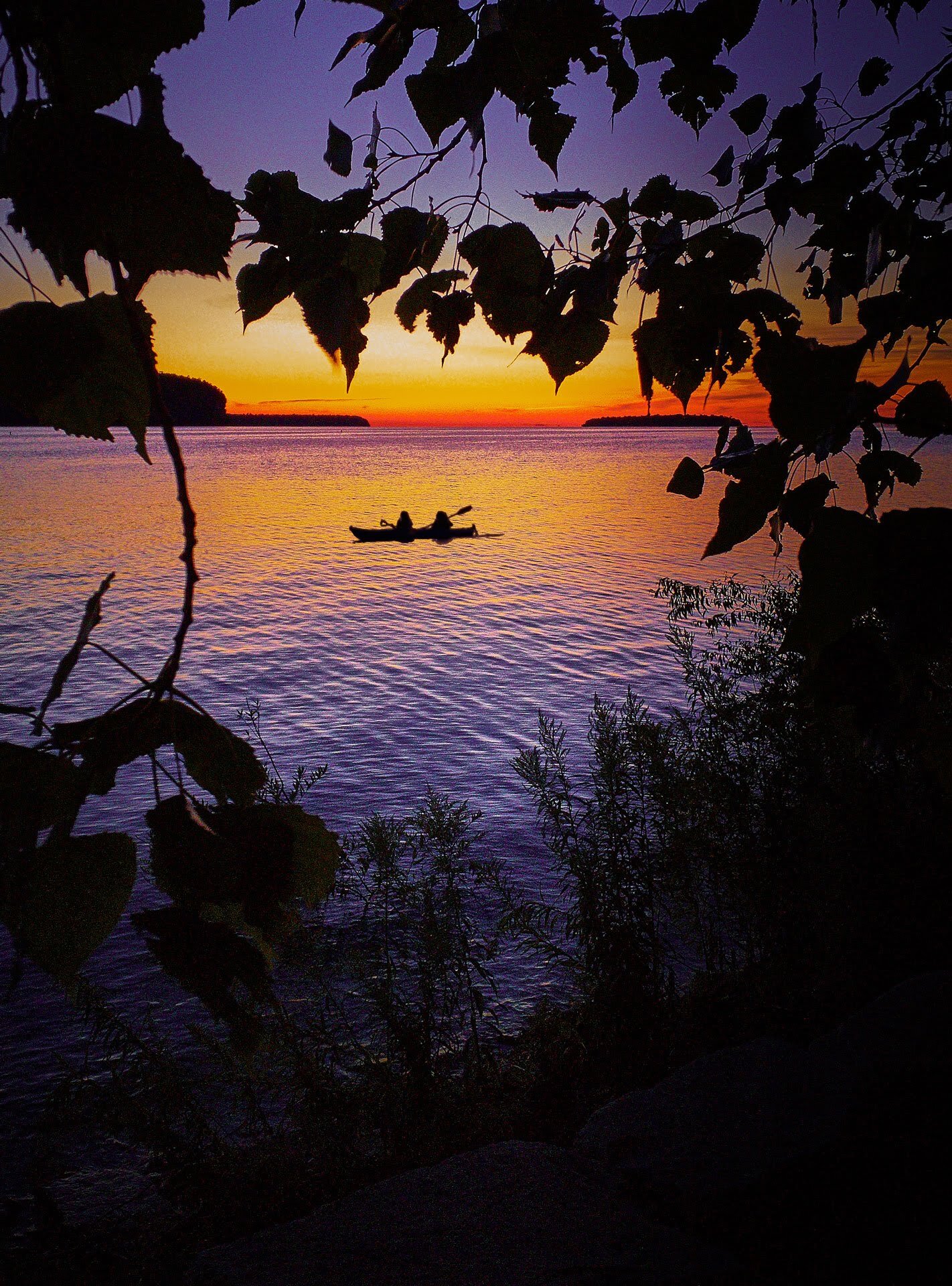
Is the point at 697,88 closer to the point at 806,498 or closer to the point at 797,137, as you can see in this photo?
the point at 797,137

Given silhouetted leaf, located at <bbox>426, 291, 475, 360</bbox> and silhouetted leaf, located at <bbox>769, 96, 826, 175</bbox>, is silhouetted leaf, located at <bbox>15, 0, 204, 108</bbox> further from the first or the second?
silhouetted leaf, located at <bbox>769, 96, 826, 175</bbox>

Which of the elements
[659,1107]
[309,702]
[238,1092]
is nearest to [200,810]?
[659,1107]

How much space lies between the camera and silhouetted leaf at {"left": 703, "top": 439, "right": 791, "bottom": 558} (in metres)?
1.01

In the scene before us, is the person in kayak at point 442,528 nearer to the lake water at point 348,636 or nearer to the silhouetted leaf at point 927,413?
the lake water at point 348,636

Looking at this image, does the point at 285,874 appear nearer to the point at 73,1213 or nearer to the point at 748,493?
the point at 748,493

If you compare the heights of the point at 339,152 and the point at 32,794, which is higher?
the point at 339,152

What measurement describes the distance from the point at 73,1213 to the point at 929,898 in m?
5.55

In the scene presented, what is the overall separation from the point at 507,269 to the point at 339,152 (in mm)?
376

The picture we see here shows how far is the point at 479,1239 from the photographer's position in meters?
3.42

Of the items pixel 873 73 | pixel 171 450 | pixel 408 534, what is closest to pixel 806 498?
pixel 171 450

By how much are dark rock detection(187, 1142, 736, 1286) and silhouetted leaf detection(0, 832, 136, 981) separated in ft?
10.8

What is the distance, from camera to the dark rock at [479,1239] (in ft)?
10.6

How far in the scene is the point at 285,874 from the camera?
0.75 meters

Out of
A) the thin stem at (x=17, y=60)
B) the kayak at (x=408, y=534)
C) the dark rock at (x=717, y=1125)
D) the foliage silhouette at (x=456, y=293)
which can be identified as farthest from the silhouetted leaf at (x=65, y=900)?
the kayak at (x=408, y=534)
